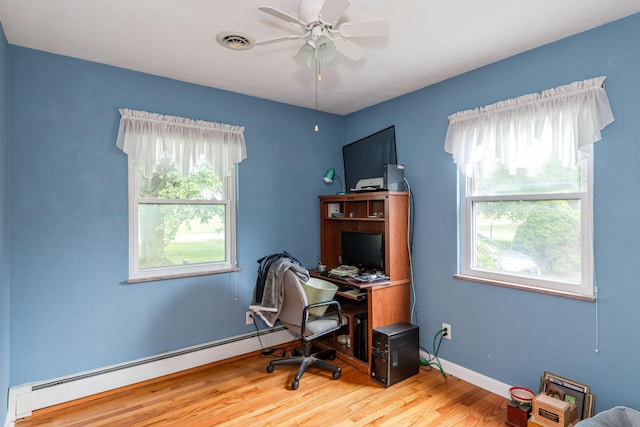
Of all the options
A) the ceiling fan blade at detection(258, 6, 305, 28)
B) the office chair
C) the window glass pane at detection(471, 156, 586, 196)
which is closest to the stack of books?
the office chair

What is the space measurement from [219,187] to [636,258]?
10.0 ft

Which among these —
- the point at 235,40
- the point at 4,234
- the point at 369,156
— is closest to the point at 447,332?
the point at 369,156

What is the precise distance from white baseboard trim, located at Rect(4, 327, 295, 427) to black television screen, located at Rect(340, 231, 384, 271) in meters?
1.07

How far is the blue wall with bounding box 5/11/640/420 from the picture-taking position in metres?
2.08

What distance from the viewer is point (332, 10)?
1.61m

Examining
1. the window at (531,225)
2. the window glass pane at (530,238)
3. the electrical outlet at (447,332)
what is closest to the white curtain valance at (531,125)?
the window at (531,225)

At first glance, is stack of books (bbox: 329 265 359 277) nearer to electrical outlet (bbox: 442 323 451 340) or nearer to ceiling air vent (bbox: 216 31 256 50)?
electrical outlet (bbox: 442 323 451 340)

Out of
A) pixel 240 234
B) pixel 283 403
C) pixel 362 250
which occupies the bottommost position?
pixel 283 403

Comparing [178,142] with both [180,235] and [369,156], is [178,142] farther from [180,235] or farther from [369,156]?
[369,156]

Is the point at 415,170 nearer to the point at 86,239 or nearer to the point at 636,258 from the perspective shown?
the point at 636,258

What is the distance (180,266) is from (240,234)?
23.5 inches

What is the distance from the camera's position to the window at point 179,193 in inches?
110

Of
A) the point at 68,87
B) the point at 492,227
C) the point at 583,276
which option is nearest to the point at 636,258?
the point at 583,276

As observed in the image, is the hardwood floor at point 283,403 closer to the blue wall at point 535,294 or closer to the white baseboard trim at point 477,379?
the white baseboard trim at point 477,379
